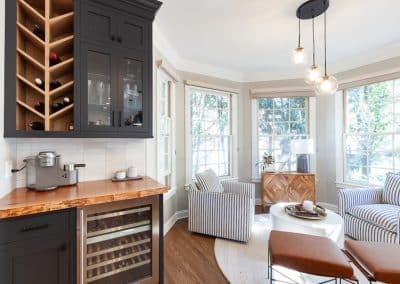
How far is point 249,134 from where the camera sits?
14.0 feet

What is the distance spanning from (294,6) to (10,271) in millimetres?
3189

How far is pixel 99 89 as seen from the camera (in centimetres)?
186

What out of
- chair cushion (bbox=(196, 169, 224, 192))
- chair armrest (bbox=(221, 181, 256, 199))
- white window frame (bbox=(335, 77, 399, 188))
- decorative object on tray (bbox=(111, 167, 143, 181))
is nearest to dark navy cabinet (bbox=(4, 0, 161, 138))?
decorative object on tray (bbox=(111, 167, 143, 181))

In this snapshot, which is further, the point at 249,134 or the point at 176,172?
the point at 249,134

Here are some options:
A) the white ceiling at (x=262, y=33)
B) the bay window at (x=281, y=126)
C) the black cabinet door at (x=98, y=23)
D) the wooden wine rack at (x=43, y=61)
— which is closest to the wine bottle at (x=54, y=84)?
the wooden wine rack at (x=43, y=61)

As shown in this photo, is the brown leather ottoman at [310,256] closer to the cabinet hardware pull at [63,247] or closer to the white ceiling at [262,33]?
the cabinet hardware pull at [63,247]

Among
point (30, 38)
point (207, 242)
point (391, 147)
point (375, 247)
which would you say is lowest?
point (207, 242)

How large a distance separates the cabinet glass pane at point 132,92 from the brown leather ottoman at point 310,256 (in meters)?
1.59

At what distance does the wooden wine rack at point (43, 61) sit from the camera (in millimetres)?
1650

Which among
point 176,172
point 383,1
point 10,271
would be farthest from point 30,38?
point 383,1

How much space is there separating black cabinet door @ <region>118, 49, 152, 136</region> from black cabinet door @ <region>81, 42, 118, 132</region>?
0.06 m

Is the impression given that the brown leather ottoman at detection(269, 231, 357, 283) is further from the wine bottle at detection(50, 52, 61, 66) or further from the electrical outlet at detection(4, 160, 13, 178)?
the wine bottle at detection(50, 52, 61, 66)

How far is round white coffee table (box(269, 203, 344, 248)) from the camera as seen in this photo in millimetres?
2102

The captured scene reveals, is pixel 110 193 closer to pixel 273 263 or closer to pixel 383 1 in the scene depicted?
pixel 273 263
